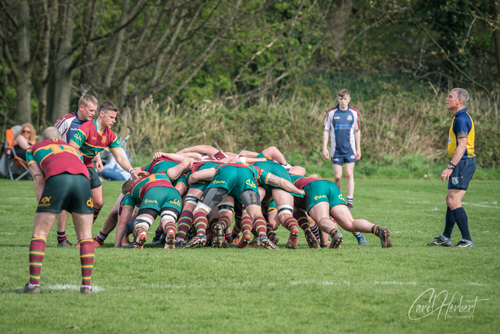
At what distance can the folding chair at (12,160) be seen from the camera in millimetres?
17391

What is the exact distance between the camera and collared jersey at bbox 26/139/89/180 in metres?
5.19

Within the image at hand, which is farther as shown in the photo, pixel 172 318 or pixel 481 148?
pixel 481 148

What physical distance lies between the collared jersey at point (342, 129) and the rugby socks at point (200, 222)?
215 inches

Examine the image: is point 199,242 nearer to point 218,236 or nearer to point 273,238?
point 218,236

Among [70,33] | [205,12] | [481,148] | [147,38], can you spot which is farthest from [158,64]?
[481,148]

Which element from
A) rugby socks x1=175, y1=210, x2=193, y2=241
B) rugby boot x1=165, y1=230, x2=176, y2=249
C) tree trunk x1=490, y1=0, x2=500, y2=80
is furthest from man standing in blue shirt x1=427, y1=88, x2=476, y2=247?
tree trunk x1=490, y1=0, x2=500, y2=80

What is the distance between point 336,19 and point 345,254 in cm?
2878

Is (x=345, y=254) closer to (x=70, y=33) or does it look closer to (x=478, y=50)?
(x=70, y=33)

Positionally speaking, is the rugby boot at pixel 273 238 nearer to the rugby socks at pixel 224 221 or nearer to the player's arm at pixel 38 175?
the rugby socks at pixel 224 221

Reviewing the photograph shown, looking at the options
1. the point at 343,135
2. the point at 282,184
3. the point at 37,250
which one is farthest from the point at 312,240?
the point at 343,135

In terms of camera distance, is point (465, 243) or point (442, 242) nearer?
point (465, 243)

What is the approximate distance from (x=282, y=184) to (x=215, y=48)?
17.5 meters

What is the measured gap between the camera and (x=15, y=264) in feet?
20.5

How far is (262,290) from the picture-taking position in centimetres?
514
